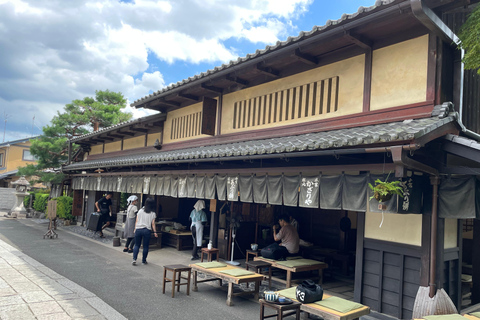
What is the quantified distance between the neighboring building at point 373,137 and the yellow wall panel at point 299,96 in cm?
3

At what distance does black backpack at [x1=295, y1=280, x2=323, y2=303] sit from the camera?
5.80 metres

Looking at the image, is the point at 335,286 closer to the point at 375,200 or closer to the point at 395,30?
the point at 375,200

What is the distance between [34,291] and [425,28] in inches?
380

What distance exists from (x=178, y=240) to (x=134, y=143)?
6.02 meters

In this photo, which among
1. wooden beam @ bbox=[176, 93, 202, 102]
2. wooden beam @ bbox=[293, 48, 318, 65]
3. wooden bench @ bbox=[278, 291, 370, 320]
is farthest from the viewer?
wooden beam @ bbox=[176, 93, 202, 102]

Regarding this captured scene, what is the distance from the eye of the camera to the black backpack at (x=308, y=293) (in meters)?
5.80

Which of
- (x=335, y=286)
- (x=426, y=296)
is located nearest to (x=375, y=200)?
(x=426, y=296)

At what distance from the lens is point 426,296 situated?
5848mm

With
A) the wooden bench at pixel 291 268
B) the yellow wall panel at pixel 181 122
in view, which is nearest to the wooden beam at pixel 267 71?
the yellow wall panel at pixel 181 122

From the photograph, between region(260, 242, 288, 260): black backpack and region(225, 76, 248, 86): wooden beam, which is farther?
region(225, 76, 248, 86): wooden beam

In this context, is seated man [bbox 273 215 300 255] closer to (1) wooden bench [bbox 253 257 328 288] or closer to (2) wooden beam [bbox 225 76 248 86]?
(1) wooden bench [bbox 253 257 328 288]

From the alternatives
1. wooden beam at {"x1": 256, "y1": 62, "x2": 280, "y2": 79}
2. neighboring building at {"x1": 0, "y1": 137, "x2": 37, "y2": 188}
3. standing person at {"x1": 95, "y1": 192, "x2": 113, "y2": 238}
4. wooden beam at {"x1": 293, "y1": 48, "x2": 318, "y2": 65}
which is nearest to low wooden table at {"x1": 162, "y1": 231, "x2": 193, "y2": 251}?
standing person at {"x1": 95, "y1": 192, "x2": 113, "y2": 238}

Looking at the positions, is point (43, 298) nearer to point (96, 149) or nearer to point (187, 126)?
point (187, 126)

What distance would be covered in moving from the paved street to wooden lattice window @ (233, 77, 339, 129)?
475 centimetres
